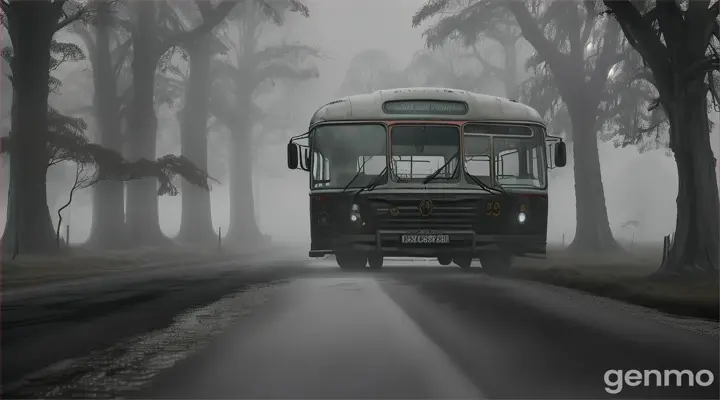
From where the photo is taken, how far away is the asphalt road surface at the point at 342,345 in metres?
6.43

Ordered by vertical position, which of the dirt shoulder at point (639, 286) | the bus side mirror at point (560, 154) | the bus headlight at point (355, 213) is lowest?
the dirt shoulder at point (639, 286)

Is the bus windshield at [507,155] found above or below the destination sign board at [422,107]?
below

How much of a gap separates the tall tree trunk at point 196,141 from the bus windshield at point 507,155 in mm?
23637

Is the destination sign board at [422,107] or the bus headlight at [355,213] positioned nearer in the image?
the bus headlight at [355,213]

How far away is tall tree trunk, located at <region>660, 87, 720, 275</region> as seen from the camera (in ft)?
53.4

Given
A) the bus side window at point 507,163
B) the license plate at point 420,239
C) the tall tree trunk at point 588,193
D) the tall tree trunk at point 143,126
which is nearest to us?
the license plate at point 420,239

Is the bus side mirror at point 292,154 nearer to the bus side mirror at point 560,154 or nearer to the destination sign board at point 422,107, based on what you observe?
the destination sign board at point 422,107

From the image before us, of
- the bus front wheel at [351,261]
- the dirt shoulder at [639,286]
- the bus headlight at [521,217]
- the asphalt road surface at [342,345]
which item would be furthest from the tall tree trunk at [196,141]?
the asphalt road surface at [342,345]

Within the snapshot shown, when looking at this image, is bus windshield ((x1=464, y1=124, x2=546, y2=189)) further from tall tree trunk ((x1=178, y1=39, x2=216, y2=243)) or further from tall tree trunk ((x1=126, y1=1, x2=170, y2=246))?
tall tree trunk ((x1=178, y1=39, x2=216, y2=243))

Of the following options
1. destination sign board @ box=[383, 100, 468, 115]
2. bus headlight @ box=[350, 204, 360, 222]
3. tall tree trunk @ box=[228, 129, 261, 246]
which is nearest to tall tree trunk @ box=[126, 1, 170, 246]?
tall tree trunk @ box=[228, 129, 261, 246]

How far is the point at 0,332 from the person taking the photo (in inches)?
376

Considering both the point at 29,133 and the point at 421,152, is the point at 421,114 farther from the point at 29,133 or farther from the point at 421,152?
the point at 29,133

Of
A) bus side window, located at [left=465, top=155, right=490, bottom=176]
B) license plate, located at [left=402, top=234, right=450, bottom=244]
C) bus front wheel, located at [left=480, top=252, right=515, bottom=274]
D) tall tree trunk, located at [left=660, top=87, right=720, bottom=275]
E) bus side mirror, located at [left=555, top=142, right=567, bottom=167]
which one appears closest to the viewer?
tall tree trunk, located at [left=660, top=87, right=720, bottom=275]

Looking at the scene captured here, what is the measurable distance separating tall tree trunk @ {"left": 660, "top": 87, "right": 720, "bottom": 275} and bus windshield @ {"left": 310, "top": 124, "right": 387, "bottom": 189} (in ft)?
17.6
